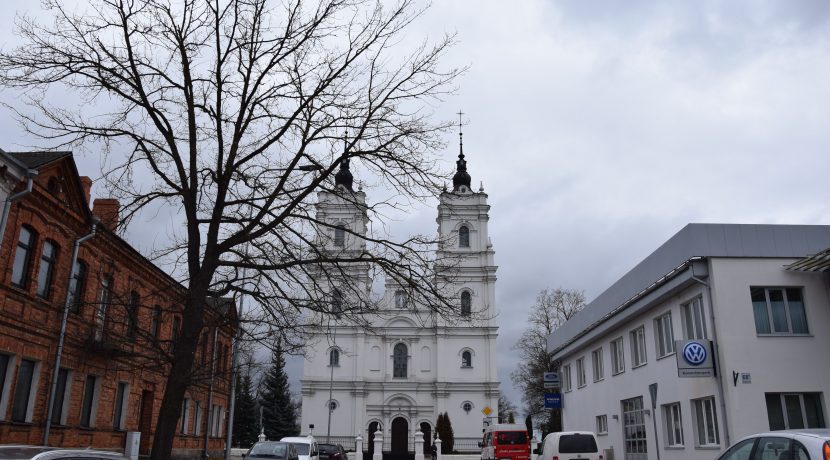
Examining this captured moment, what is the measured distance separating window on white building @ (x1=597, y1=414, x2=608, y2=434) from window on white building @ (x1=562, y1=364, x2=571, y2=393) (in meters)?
5.43

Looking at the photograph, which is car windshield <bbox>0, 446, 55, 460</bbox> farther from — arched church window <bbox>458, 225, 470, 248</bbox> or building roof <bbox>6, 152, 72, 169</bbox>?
A: arched church window <bbox>458, 225, 470, 248</bbox>

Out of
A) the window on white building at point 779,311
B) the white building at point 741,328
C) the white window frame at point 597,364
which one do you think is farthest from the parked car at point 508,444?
the window on white building at point 779,311

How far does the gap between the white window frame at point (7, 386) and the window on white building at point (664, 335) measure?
18002 mm

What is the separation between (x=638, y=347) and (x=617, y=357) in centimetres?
260

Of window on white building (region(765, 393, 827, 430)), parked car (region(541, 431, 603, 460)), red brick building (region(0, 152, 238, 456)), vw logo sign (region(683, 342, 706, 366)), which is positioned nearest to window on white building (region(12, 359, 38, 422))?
red brick building (region(0, 152, 238, 456))

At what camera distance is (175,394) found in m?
12.7

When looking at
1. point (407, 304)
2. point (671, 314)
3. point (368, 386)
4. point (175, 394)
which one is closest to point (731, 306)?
point (671, 314)

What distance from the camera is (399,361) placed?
6688 centimetres

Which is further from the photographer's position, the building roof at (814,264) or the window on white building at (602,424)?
the window on white building at (602,424)

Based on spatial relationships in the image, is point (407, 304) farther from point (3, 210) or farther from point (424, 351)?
point (424, 351)

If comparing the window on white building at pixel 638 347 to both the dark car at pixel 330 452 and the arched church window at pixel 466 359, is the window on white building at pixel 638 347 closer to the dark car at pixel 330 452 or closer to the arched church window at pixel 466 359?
the dark car at pixel 330 452


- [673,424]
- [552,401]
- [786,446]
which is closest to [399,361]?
[552,401]

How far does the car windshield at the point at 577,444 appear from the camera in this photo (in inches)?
780

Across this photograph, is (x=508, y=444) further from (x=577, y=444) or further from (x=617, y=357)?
(x=577, y=444)
